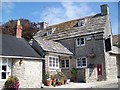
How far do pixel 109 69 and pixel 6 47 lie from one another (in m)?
14.4

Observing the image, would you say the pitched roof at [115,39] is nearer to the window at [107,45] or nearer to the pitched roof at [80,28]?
the pitched roof at [80,28]

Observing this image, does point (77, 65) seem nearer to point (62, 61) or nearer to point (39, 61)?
point (62, 61)

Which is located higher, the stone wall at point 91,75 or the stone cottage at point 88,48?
the stone cottage at point 88,48

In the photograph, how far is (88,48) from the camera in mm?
28844

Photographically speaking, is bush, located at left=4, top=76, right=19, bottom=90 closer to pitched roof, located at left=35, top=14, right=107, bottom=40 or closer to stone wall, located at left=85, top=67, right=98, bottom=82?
stone wall, located at left=85, top=67, right=98, bottom=82

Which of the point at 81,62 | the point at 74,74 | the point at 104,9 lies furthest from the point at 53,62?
the point at 104,9

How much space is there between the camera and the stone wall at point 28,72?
19.8 metres

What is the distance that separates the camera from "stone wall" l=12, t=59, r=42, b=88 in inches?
779

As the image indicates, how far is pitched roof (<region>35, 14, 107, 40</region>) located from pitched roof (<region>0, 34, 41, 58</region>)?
9372mm

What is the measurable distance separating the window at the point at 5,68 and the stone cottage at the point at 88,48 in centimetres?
538

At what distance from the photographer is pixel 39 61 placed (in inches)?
864

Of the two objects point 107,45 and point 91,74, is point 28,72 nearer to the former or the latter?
point 91,74

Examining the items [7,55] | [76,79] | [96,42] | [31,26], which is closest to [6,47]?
[7,55]

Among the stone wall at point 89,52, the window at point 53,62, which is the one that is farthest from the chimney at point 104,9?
the window at point 53,62
